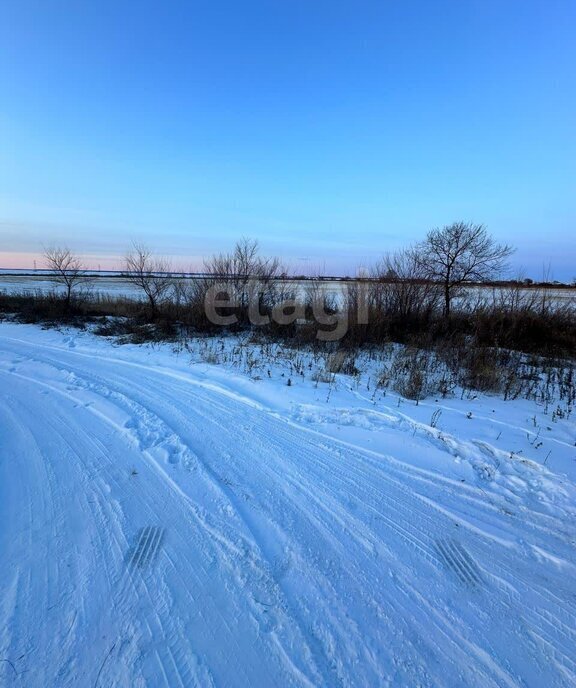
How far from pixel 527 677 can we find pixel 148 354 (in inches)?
345

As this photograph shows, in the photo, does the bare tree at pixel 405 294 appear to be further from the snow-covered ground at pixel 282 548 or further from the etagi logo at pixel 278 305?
the snow-covered ground at pixel 282 548

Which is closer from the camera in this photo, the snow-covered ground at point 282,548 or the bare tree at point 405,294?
the snow-covered ground at point 282,548

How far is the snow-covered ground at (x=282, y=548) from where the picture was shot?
6.19ft

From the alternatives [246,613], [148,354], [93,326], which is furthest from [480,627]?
[93,326]

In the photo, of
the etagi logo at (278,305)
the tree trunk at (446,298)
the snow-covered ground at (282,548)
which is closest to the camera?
the snow-covered ground at (282,548)

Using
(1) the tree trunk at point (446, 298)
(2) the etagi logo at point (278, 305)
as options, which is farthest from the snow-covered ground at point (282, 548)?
(1) the tree trunk at point (446, 298)

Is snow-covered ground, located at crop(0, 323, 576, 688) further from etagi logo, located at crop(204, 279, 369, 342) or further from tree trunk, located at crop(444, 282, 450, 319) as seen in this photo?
tree trunk, located at crop(444, 282, 450, 319)

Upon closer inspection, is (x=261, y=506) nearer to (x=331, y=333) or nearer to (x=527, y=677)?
(x=527, y=677)

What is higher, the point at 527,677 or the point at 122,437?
the point at 122,437

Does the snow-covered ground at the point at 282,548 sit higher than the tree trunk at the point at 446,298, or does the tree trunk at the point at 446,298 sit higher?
the tree trunk at the point at 446,298

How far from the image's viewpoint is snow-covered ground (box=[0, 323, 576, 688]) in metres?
1.89

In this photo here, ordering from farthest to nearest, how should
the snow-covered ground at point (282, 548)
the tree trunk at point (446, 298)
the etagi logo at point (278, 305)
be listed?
the tree trunk at point (446, 298)
the etagi logo at point (278, 305)
the snow-covered ground at point (282, 548)

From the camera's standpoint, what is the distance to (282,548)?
2.62m

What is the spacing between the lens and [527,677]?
1845 millimetres
